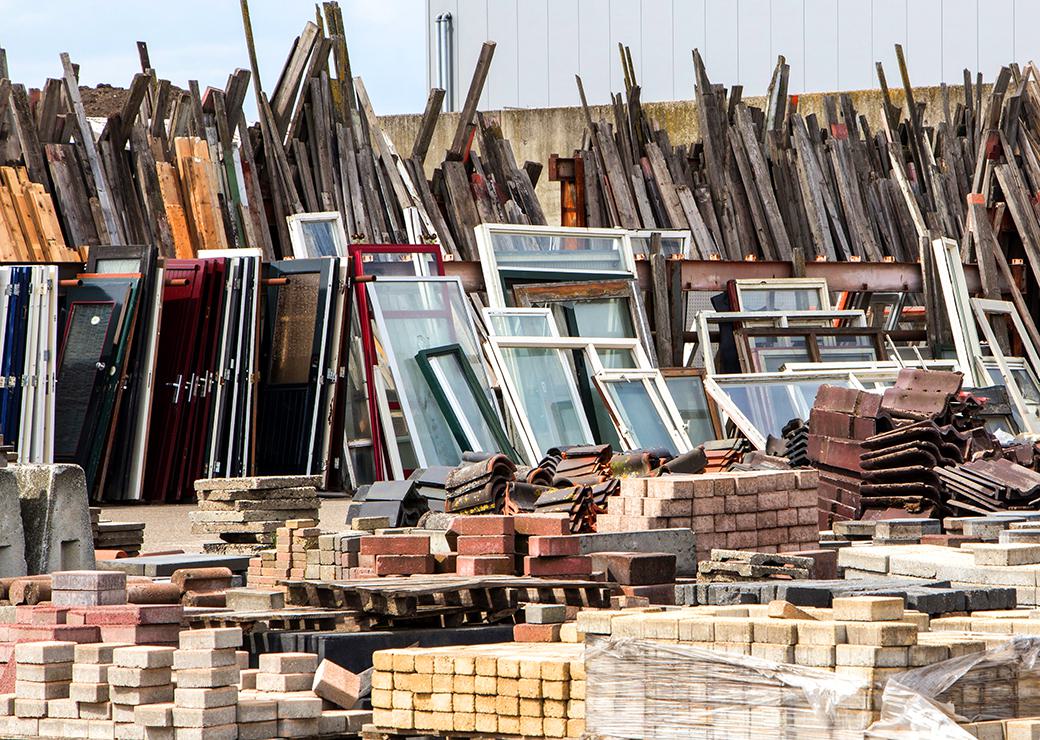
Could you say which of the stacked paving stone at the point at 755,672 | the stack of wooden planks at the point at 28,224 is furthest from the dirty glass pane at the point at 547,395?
the stacked paving stone at the point at 755,672

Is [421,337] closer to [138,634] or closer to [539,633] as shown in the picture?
[539,633]

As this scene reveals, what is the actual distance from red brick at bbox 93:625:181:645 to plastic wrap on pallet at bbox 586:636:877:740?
94.4 inches

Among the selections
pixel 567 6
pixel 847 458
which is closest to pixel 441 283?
pixel 847 458

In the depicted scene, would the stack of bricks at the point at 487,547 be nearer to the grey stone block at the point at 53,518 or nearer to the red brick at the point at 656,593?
the red brick at the point at 656,593

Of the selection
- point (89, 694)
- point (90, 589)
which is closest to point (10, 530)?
point (90, 589)

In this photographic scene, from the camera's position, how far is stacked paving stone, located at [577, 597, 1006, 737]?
668 cm

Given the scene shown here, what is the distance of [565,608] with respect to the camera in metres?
9.08

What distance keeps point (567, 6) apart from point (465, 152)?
Answer: 1214 centimetres

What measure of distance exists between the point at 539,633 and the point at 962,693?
236cm

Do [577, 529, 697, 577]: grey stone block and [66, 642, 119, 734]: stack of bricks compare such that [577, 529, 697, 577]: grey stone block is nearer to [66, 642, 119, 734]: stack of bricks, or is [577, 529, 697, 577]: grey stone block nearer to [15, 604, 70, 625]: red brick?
[15, 604, 70, 625]: red brick

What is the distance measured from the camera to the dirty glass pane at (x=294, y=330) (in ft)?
58.0

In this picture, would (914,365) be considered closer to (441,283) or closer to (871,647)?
(441,283)

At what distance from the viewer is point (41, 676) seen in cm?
791

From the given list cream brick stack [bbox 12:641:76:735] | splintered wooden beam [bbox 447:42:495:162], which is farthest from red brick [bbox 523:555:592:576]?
splintered wooden beam [bbox 447:42:495:162]
